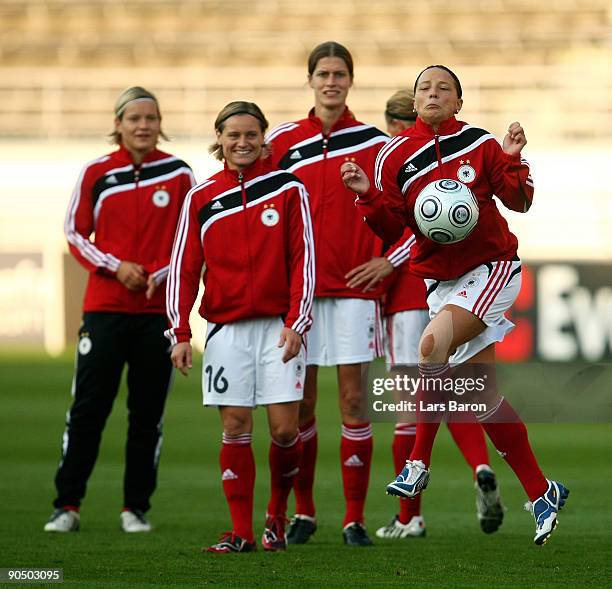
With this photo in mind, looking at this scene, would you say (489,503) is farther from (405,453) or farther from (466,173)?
(466,173)

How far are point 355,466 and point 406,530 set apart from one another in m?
0.41

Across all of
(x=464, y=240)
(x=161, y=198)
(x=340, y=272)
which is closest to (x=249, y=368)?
(x=340, y=272)

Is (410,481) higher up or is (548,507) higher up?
(410,481)

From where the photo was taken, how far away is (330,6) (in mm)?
23781

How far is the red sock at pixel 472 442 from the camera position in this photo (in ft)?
19.4

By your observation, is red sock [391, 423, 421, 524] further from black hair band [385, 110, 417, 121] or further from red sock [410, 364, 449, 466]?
black hair band [385, 110, 417, 121]

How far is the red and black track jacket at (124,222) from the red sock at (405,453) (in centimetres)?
125

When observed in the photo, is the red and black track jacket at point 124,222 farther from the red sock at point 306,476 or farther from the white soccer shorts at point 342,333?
the red sock at point 306,476

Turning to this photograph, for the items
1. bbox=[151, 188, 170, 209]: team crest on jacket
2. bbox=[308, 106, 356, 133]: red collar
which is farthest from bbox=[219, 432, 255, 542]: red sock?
bbox=[308, 106, 356, 133]: red collar

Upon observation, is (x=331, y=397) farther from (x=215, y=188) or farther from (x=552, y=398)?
(x=215, y=188)

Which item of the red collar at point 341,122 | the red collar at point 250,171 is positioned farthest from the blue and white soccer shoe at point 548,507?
the red collar at point 341,122

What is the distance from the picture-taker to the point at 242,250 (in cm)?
520

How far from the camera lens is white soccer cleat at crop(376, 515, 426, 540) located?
5.81 meters

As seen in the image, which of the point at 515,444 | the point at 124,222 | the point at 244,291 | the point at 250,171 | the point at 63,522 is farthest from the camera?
the point at 124,222
